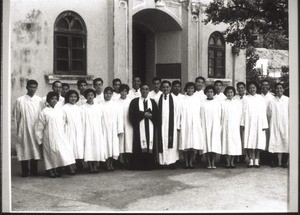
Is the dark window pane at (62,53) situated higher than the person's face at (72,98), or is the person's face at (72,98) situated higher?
the dark window pane at (62,53)

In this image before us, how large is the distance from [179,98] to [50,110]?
2.62m

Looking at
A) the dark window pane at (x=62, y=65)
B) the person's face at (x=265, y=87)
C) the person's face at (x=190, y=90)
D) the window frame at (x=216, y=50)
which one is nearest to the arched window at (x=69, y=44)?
the dark window pane at (x=62, y=65)

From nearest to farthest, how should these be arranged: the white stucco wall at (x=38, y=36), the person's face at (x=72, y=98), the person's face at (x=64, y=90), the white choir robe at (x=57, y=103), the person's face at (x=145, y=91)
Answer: the white choir robe at (x=57, y=103)
the person's face at (x=72, y=98)
the person's face at (x=145, y=91)
the person's face at (x=64, y=90)
the white stucco wall at (x=38, y=36)

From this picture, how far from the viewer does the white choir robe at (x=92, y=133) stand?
8.98 meters

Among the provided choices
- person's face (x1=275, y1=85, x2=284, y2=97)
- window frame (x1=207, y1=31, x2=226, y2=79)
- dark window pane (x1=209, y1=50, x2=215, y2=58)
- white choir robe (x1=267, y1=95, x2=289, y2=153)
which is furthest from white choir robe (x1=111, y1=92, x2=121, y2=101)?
dark window pane (x1=209, y1=50, x2=215, y2=58)

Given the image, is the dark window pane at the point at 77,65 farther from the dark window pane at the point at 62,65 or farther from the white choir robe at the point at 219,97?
the white choir robe at the point at 219,97

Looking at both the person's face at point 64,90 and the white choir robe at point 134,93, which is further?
the white choir robe at point 134,93

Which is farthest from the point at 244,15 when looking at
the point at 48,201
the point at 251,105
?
the point at 48,201

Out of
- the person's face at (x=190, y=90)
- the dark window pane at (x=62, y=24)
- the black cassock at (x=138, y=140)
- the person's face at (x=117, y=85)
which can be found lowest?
the black cassock at (x=138, y=140)

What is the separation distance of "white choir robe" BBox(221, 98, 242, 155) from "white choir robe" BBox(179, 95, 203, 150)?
18.7 inches

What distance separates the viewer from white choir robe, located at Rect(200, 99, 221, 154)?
9.53 metres

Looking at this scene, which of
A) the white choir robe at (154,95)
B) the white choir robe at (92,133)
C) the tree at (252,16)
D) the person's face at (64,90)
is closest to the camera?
the white choir robe at (92,133)

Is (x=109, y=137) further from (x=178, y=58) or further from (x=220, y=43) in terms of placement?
(x=220, y=43)

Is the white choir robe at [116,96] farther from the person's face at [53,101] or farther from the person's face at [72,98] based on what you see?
the person's face at [53,101]
